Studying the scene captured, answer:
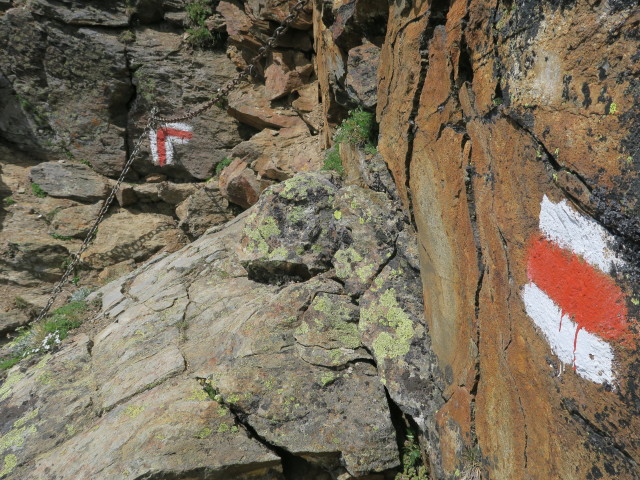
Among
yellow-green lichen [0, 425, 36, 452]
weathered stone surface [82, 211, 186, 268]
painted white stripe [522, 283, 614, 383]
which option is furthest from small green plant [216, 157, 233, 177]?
painted white stripe [522, 283, 614, 383]

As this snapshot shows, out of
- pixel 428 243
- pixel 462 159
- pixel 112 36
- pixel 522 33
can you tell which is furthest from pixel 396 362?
pixel 112 36

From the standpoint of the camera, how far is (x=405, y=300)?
4.49 meters

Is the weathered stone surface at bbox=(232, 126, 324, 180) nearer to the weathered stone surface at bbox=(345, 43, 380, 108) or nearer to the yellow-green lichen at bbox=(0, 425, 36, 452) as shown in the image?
the weathered stone surface at bbox=(345, 43, 380, 108)

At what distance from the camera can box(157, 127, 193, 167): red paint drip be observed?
11961 millimetres

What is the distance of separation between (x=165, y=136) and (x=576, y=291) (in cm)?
1183

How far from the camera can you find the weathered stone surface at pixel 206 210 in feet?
36.8

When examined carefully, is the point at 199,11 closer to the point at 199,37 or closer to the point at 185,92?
the point at 199,37

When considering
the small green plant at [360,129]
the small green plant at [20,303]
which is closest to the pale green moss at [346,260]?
the small green plant at [360,129]

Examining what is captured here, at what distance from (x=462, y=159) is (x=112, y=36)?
11953mm

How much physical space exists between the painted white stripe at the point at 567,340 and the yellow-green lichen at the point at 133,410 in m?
3.84

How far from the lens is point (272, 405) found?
4.20 metres

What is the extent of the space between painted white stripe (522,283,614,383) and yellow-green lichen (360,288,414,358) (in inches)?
74.3

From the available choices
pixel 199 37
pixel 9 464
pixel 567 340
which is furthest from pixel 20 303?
pixel 567 340

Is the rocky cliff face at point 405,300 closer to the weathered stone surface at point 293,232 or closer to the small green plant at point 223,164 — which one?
the weathered stone surface at point 293,232
